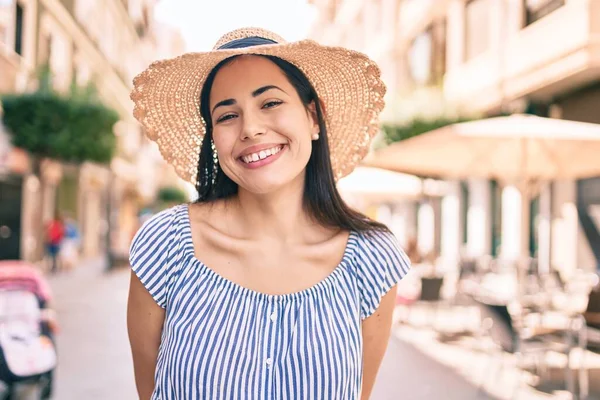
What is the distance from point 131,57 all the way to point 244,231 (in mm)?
36331

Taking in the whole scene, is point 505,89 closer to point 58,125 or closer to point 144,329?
point 58,125

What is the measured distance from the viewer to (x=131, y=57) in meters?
35.9

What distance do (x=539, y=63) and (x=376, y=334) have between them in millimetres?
12061

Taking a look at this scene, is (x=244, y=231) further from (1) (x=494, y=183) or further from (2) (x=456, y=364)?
(1) (x=494, y=183)

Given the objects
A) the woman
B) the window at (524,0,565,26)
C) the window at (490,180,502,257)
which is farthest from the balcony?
the woman

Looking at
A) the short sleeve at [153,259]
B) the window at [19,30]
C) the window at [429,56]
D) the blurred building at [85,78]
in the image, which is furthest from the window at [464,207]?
the short sleeve at [153,259]

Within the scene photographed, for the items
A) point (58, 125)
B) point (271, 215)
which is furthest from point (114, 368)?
point (58, 125)

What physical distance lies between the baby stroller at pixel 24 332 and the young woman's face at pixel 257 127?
3646 mm

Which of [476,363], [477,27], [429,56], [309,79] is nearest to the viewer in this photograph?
[309,79]

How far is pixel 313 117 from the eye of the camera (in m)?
1.84

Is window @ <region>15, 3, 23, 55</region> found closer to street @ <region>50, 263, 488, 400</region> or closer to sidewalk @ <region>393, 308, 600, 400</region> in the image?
street @ <region>50, 263, 488, 400</region>

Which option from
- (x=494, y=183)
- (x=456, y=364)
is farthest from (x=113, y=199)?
Answer: (x=456, y=364)

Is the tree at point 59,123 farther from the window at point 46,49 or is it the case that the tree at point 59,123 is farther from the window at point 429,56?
the window at point 429,56

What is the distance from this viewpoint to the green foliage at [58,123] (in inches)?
568
